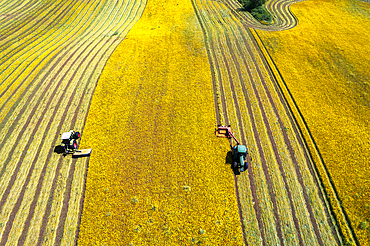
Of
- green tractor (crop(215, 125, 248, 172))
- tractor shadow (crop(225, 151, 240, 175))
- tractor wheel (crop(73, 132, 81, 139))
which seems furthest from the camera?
tractor wheel (crop(73, 132, 81, 139))

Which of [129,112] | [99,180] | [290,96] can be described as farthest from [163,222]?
[290,96]

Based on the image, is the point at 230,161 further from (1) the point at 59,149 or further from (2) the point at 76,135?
(1) the point at 59,149

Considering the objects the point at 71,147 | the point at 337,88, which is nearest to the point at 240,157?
the point at 71,147

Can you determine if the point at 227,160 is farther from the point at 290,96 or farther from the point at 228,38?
the point at 228,38

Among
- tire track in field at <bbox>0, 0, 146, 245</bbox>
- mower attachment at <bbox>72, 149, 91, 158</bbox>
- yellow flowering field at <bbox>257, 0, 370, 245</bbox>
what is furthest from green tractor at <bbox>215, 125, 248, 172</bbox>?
mower attachment at <bbox>72, 149, 91, 158</bbox>

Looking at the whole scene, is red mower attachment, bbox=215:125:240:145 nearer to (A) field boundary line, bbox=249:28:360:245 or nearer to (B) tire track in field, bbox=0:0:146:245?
(A) field boundary line, bbox=249:28:360:245

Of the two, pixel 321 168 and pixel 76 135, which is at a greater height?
pixel 76 135
